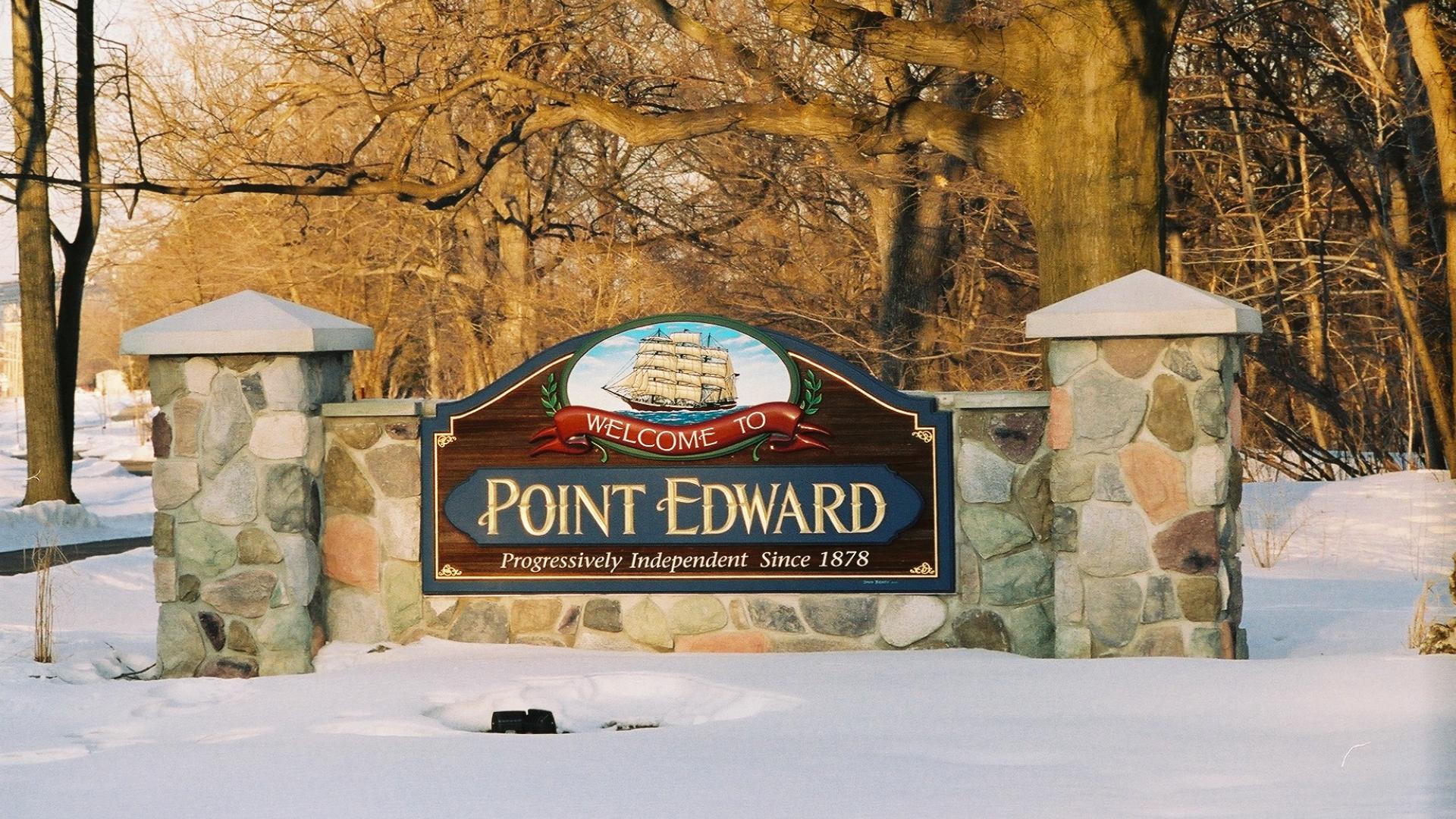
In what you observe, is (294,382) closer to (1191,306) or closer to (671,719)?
(671,719)

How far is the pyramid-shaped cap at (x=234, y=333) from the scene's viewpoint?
7363 millimetres

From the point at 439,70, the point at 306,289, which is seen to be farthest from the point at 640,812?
the point at 306,289

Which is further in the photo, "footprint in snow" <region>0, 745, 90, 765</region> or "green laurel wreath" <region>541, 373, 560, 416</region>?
"green laurel wreath" <region>541, 373, 560, 416</region>

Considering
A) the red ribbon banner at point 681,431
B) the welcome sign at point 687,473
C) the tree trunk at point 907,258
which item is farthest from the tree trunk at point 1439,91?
the red ribbon banner at point 681,431

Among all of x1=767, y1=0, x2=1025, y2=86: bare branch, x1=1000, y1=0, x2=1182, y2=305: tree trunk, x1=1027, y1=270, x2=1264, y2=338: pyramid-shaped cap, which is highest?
x1=767, y1=0, x2=1025, y2=86: bare branch

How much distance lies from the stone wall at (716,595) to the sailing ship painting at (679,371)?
843 millimetres

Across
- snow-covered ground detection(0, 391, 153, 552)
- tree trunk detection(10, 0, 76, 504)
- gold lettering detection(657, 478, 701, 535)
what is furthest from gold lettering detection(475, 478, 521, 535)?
tree trunk detection(10, 0, 76, 504)

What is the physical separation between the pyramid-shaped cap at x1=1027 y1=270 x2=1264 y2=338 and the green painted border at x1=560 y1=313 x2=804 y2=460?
1170 mm

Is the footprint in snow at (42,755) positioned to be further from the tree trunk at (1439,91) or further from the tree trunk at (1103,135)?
the tree trunk at (1439,91)

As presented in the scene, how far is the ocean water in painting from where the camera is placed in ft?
24.6

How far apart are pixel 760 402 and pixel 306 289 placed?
1853 cm

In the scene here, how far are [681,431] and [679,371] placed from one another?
299 millimetres

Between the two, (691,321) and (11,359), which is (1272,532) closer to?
(691,321)

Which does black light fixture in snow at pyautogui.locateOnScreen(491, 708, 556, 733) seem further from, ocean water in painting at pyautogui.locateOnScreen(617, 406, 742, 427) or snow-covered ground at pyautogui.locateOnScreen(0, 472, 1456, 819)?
ocean water in painting at pyautogui.locateOnScreen(617, 406, 742, 427)
